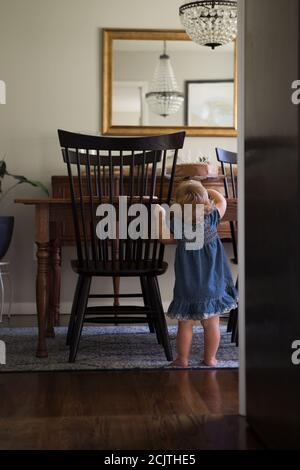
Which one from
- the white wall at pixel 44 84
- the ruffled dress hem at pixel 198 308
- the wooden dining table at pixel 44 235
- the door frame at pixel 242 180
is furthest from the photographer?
the white wall at pixel 44 84

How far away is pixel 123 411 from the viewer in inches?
75.4

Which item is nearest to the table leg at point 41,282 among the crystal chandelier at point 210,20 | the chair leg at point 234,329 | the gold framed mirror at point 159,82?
the chair leg at point 234,329

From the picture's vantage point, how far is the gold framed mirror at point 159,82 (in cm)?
439

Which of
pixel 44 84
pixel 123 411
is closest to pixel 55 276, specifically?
pixel 44 84

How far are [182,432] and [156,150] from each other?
1.32m

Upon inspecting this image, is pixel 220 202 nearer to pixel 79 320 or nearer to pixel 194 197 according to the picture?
pixel 194 197

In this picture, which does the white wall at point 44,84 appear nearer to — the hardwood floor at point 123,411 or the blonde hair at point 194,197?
the blonde hair at point 194,197

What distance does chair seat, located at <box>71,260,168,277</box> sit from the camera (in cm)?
265

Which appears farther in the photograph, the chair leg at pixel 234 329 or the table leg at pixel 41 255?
the chair leg at pixel 234 329

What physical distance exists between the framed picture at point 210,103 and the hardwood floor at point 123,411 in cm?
235

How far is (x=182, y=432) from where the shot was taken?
1.68 metres

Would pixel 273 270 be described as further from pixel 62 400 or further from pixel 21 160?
pixel 21 160

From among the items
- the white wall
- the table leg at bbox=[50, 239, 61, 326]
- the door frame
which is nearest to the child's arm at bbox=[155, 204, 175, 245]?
the door frame
